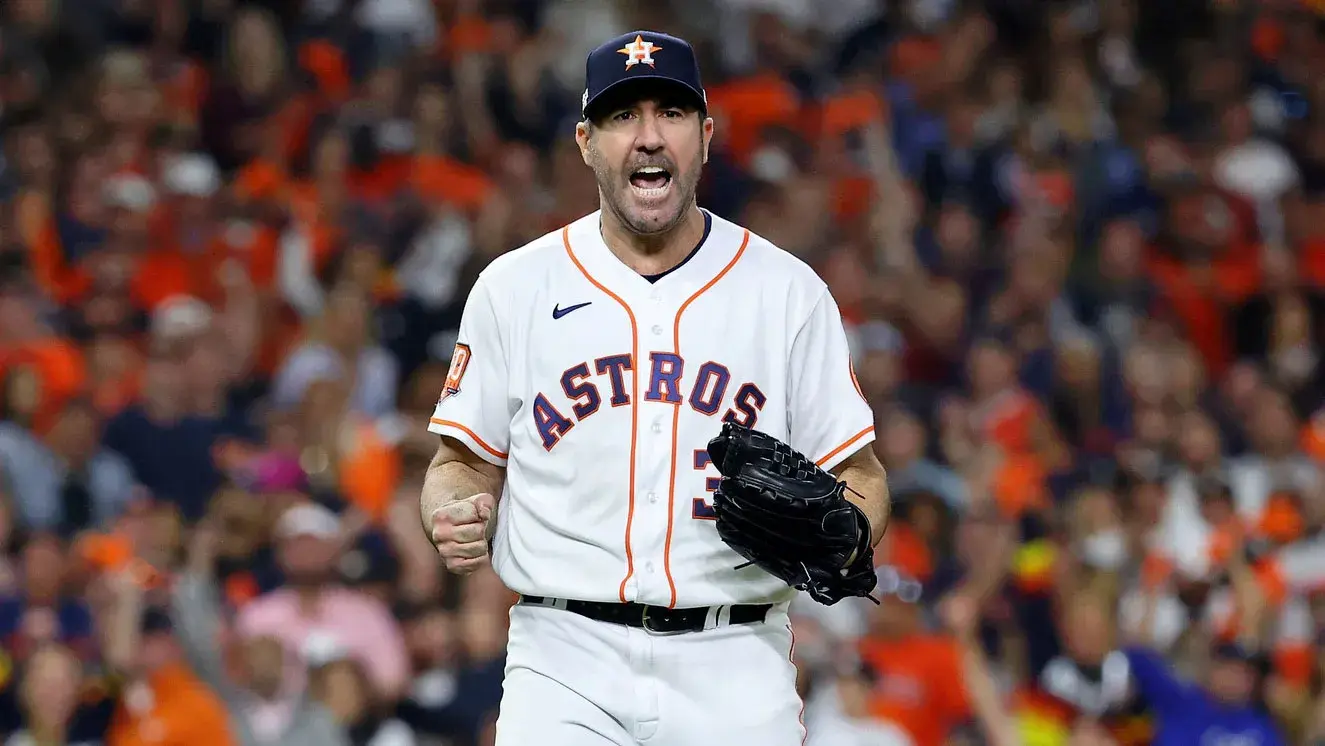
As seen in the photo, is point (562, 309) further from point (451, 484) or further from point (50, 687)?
point (50, 687)

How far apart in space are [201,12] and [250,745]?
5.13 metres

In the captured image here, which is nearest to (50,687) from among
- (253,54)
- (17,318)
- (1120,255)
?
(17,318)

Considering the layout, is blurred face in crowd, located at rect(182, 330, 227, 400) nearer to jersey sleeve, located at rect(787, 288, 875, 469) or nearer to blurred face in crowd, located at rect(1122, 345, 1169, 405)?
blurred face in crowd, located at rect(1122, 345, 1169, 405)

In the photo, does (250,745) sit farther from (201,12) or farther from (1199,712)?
(201,12)

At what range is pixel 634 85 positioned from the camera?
11.2ft

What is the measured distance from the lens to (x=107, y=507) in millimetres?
7258

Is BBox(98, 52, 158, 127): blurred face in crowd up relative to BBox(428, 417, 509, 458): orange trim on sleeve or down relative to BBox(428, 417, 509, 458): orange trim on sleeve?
up

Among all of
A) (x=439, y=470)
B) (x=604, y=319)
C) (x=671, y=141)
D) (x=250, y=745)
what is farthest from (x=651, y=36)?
(x=250, y=745)

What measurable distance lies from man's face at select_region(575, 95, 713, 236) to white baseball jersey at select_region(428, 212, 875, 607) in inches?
6.1

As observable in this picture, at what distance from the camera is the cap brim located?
3.39 m

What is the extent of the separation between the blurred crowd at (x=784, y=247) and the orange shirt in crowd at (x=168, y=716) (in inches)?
0.6

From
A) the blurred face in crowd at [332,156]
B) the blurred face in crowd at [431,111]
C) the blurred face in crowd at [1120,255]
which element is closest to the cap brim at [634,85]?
the blurred face in crowd at [332,156]

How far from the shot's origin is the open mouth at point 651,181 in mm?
3426

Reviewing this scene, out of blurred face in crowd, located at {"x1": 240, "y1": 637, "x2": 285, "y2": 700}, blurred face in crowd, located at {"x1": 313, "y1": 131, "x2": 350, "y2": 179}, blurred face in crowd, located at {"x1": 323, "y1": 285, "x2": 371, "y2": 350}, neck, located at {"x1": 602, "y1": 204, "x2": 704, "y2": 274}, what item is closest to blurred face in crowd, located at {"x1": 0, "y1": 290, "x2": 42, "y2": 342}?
blurred face in crowd, located at {"x1": 323, "y1": 285, "x2": 371, "y2": 350}
